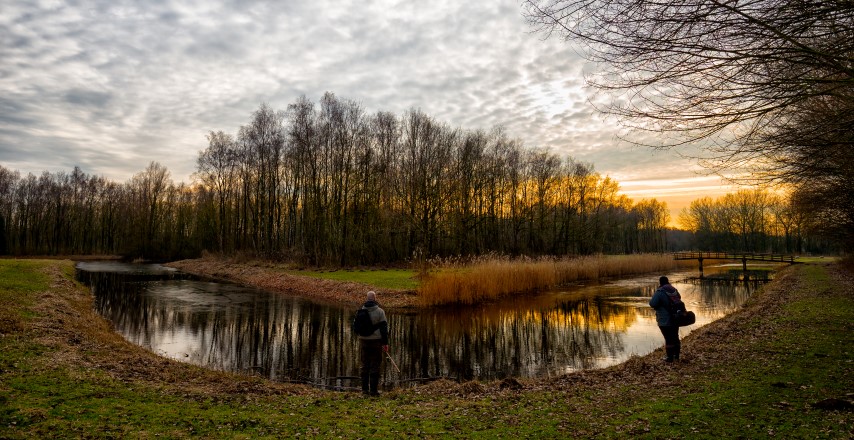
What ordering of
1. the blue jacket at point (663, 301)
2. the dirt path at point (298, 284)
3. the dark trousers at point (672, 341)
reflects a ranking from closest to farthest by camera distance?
the dark trousers at point (672, 341) < the blue jacket at point (663, 301) < the dirt path at point (298, 284)

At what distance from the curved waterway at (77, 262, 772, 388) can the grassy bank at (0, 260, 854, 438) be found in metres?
2.23

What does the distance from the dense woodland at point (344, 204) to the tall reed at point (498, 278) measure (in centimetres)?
803

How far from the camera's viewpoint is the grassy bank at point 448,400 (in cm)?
591

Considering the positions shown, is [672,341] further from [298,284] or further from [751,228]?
[751,228]

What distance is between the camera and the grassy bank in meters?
5.91

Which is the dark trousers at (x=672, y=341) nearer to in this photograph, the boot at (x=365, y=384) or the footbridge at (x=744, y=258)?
the boot at (x=365, y=384)

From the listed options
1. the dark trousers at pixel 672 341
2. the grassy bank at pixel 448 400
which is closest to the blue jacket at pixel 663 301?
the dark trousers at pixel 672 341

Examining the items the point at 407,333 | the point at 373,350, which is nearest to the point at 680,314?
the point at 373,350

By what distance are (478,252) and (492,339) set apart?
107 ft

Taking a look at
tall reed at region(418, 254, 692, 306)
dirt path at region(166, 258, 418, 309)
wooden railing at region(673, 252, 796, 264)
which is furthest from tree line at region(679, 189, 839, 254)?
dirt path at region(166, 258, 418, 309)

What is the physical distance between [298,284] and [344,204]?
503 inches

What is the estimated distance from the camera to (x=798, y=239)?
8038cm

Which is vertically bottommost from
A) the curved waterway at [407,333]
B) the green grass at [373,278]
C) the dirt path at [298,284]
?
the curved waterway at [407,333]

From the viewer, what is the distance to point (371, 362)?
8.87 m
